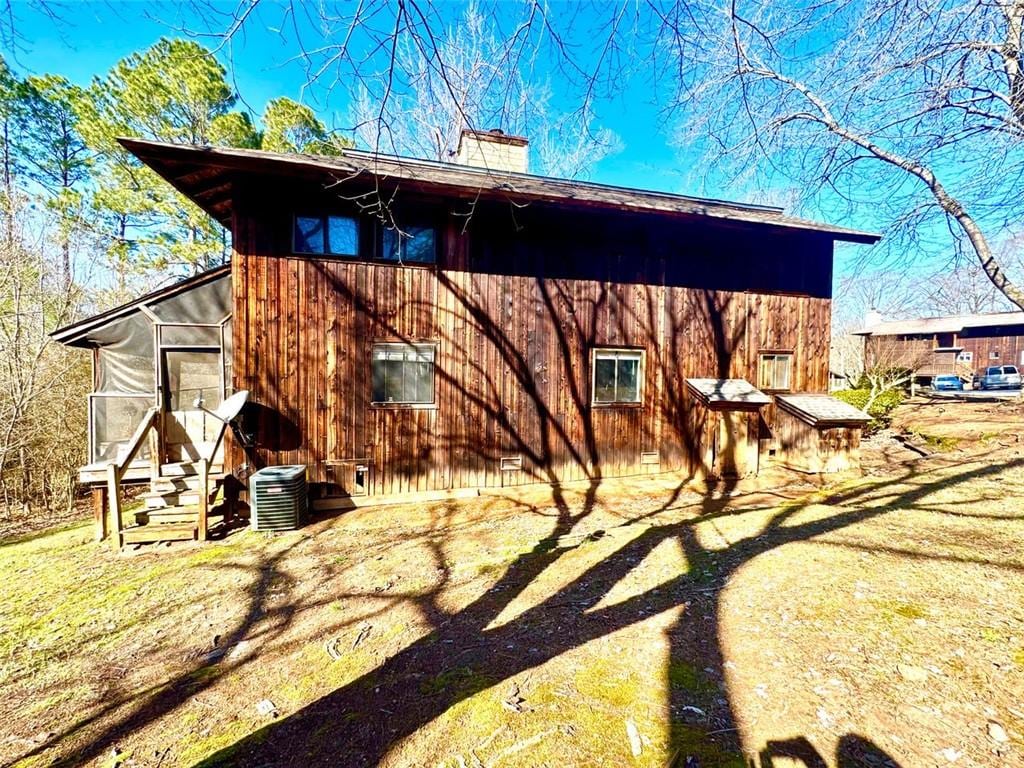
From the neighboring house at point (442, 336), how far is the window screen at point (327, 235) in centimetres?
4

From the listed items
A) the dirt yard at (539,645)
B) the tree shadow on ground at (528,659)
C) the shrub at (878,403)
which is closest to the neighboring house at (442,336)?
the dirt yard at (539,645)

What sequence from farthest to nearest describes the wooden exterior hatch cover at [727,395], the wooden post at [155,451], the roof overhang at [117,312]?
the wooden exterior hatch cover at [727,395]
the roof overhang at [117,312]
the wooden post at [155,451]

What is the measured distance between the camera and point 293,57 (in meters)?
2.45

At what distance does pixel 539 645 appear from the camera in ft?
9.58

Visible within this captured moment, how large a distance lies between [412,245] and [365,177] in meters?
1.20

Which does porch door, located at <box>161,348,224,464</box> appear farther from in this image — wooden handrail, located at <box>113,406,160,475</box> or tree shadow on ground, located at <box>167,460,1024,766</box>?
tree shadow on ground, located at <box>167,460,1024,766</box>

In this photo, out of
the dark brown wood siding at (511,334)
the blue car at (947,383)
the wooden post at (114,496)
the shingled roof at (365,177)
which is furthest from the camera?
the blue car at (947,383)

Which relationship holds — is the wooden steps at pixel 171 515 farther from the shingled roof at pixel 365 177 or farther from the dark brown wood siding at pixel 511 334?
the shingled roof at pixel 365 177

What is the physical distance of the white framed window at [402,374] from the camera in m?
6.80

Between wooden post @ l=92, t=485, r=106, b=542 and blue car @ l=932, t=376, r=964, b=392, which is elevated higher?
blue car @ l=932, t=376, r=964, b=392

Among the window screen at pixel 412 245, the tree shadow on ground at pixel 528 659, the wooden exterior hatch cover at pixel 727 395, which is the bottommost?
the tree shadow on ground at pixel 528 659

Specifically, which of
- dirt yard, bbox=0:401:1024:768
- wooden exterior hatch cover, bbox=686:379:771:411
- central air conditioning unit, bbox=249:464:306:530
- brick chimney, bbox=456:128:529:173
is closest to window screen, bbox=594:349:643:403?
wooden exterior hatch cover, bbox=686:379:771:411

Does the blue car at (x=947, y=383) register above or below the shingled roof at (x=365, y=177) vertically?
below

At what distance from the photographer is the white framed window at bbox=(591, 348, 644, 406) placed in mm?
7867
